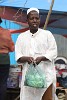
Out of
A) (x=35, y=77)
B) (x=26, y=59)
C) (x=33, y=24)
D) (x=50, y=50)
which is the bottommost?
(x=35, y=77)

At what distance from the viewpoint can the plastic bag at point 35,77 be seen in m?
4.35

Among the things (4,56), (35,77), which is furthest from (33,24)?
(4,56)

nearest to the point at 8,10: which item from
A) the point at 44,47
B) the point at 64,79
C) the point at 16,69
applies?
the point at 16,69

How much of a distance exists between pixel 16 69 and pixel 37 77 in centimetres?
252

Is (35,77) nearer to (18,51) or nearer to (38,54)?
(38,54)

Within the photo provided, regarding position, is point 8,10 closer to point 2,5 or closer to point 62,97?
point 2,5

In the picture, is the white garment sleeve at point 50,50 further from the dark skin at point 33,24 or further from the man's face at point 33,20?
the man's face at point 33,20

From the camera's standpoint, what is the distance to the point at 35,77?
4.38 meters

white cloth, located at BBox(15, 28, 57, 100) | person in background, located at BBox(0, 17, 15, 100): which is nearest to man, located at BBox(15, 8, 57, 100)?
white cloth, located at BBox(15, 28, 57, 100)

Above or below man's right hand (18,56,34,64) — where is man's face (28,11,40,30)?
above

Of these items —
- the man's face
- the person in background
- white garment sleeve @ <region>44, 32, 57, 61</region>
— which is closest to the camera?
white garment sleeve @ <region>44, 32, 57, 61</region>

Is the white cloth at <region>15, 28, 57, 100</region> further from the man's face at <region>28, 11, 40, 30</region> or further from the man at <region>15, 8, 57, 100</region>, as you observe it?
the man's face at <region>28, 11, 40, 30</region>

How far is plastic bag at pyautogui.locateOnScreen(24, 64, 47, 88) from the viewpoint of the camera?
435cm

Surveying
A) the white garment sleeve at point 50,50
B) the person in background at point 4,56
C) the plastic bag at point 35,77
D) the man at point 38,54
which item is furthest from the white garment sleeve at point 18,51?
the person in background at point 4,56
